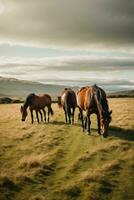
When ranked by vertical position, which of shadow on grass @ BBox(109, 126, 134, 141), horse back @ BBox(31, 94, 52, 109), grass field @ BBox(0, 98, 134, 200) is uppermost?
horse back @ BBox(31, 94, 52, 109)

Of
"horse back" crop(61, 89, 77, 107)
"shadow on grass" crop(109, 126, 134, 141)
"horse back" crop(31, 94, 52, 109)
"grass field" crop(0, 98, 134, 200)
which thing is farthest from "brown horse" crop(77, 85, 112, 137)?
"horse back" crop(31, 94, 52, 109)

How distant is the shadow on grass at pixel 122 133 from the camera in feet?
75.2

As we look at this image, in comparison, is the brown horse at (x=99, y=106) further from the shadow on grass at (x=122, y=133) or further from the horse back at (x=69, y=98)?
the horse back at (x=69, y=98)

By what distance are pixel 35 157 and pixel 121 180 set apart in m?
5.72

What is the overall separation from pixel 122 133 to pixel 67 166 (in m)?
8.87

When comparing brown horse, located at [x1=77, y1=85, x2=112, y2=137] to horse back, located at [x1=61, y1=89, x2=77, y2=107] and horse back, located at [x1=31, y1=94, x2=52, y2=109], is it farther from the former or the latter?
horse back, located at [x1=31, y1=94, x2=52, y2=109]

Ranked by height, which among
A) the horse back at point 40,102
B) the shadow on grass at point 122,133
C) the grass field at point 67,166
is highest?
the horse back at point 40,102

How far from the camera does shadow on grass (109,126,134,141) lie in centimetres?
2291

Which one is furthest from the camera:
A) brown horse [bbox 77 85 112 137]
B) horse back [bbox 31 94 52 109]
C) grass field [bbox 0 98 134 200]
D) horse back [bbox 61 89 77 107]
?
horse back [bbox 31 94 52 109]

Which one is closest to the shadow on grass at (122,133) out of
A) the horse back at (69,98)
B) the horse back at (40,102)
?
the horse back at (69,98)

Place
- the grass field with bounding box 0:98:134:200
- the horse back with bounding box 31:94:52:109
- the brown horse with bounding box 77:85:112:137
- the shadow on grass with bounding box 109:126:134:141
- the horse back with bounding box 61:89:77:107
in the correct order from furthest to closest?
1. the horse back with bounding box 31:94:52:109
2. the horse back with bounding box 61:89:77:107
3. the shadow on grass with bounding box 109:126:134:141
4. the brown horse with bounding box 77:85:112:137
5. the grass field with bounding box 0:98:134:200

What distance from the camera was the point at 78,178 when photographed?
48.9 ft

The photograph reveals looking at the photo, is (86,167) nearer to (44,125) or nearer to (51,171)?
(51,171)

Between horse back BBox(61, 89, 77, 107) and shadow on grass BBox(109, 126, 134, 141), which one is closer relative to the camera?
shadow on grass BBox(109, 126, 134, 141)
